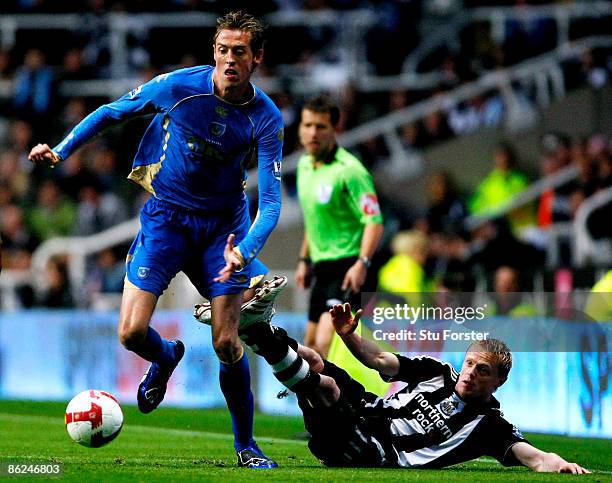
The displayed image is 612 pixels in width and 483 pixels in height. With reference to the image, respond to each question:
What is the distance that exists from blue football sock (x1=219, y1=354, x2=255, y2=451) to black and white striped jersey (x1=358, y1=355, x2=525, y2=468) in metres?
0.65

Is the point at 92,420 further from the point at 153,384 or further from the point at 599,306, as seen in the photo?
the point at 599,306

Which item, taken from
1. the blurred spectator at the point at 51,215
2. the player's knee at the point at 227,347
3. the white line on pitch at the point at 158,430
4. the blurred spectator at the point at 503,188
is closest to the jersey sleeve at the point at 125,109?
the player's knee at the point at 227,347

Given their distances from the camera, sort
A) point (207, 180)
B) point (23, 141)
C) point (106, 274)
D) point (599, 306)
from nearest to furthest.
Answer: point (207, 180) → point (599, 306) → point (106, 274) → point (23, 141)

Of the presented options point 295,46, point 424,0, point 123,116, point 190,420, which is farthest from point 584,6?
point 123,116

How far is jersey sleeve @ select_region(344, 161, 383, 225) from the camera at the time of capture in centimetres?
1016

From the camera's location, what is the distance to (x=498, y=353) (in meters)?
7.57

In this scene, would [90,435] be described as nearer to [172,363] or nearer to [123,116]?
[172,363]

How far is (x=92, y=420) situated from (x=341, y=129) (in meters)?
10.3

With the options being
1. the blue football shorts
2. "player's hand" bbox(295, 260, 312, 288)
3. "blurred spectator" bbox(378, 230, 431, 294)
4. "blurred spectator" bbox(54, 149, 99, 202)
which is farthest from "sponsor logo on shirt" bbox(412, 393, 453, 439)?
"blurred spectator" bbox(54, 149, 99, 202)

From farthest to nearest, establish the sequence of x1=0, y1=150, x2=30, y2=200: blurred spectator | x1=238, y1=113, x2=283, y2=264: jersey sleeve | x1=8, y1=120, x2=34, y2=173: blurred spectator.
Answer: x1=8, y1=120, x2=34, y2=173: blurred spectator → x1=0, y1=150, x2=30, y2=200: blurred spectator → x1=238, y1=113, x2=283, y2=264: jersey sleeve

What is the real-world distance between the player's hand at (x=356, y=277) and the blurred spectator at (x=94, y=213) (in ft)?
24.2
